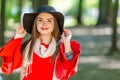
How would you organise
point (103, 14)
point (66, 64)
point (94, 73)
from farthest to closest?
point (103, 14)
point (94, 73)
point (66, 64)

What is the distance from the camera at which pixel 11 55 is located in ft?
15.0

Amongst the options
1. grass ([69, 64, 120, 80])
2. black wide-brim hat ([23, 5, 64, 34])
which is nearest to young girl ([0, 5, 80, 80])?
black wide-brim hat ([23, 5, 64, 34])

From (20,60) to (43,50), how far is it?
0.26m

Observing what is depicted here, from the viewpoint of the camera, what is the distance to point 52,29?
462cm

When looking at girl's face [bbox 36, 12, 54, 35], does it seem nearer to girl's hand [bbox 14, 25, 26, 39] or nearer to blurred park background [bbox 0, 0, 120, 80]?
girl's hand [bbox 14, 25, 26, 39]

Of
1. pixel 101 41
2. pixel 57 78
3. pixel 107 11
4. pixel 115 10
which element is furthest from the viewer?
pixel 107 11

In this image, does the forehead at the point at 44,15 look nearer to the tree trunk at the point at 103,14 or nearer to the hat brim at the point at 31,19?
the hat brim at the point at 31,19

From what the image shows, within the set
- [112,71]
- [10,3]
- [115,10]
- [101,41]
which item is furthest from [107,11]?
[10,3]

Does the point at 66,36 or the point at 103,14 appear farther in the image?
the point at 103,14

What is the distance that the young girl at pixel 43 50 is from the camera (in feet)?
14.8

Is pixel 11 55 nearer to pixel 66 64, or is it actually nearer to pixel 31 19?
pixel 31 19

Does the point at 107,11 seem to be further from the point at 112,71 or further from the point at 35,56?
the point at 35,56

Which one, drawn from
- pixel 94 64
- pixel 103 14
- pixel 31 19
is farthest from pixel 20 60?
pixel 103 14

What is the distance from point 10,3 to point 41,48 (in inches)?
1578
